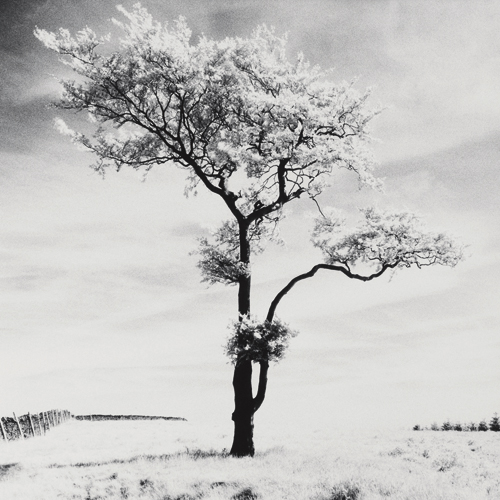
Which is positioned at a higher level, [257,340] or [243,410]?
[257,340]

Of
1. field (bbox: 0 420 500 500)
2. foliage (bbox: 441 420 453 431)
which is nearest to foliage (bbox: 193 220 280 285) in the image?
field (bbox: 0 420 500 500)

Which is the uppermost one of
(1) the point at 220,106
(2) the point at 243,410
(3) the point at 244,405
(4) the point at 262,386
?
(1) the point at 220,106

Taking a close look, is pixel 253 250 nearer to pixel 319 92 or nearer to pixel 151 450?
pixel 319 92

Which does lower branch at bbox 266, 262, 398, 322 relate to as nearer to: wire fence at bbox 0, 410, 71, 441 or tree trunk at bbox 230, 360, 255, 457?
tree trunk at bbox 230, 360, 255, 457

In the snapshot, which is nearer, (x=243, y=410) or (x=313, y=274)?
(x=243, y=410)

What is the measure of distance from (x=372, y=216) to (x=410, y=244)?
6.05 feet

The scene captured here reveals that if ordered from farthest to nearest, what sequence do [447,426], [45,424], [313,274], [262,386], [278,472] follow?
[45,424] → [447,426] → [313,274] → [262,386] → [278,472]

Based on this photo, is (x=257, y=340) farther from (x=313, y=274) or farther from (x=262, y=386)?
(x=313, y=274)

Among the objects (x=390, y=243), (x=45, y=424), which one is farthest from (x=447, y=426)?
(x=45, y=424)

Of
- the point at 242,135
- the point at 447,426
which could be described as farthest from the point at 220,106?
the point at 447,426

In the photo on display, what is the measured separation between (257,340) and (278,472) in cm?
431

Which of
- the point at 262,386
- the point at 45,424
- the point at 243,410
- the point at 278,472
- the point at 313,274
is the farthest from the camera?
the point at 45,424

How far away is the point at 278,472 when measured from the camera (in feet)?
42.6

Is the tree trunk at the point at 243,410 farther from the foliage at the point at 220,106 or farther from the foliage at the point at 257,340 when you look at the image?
the foliage at the point at 220,106
